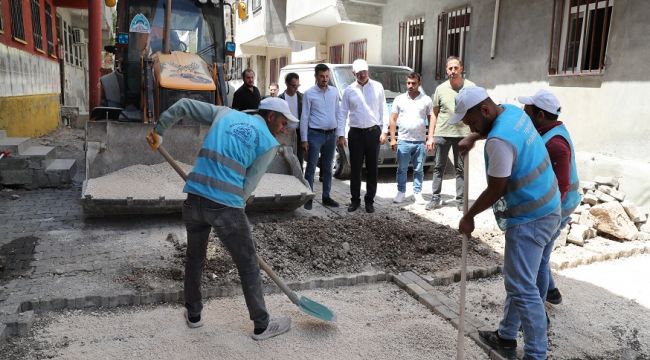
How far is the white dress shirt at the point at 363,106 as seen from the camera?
614 centimetres

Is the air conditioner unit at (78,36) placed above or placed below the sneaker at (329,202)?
above

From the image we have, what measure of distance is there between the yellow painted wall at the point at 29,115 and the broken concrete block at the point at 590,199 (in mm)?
9054

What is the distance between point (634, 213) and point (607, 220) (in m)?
0.45

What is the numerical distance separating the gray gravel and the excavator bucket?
1.67 m

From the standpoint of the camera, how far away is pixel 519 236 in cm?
279

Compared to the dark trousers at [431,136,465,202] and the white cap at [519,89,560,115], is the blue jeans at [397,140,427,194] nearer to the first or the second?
the dark trousers at [431,136,465,202]

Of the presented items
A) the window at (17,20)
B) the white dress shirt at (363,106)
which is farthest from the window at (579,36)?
the window at (17,20)

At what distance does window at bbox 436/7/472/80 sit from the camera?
9477 millimetres

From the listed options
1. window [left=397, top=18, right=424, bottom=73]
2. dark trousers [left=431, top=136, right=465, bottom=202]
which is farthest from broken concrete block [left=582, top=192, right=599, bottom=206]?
window [left=397, top=18, right=424, bottom=73]

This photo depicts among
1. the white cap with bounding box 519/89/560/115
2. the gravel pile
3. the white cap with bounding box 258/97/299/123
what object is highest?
the white cap with bounding box 519/89/560/115

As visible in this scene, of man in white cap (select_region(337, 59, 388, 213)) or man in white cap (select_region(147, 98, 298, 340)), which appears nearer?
man in white cap (select_region(147, 98, 298, 340))

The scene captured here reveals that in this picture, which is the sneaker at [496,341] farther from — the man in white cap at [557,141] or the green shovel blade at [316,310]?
the green shovel blade at [316,310]

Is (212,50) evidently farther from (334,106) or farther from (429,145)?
(429,145)

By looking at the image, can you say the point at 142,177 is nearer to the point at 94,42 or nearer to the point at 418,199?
the point at 418,199
